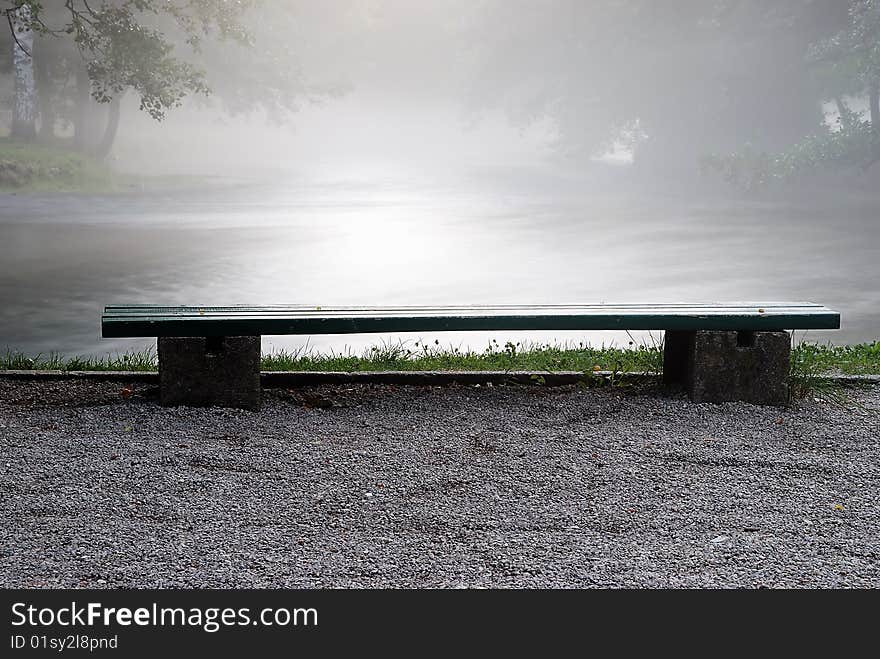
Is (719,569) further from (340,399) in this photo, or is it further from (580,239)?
(580,239)

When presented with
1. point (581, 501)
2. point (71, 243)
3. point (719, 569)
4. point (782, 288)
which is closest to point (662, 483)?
point (581, 501)

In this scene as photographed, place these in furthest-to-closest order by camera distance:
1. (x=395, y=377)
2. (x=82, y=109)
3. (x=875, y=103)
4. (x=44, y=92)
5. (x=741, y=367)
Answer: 1. (x=44, y=92)
2. (x=82, y=109)
3. (x=875, y=103)
4. (x=395, y=377)
5. (x=741, y=367)

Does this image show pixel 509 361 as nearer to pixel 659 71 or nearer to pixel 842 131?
pixel 842 131

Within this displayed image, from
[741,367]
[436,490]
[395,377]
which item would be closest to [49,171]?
[395,377]

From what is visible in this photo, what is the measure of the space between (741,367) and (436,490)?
6.76ft

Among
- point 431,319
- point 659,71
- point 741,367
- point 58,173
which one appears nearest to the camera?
point 431,319

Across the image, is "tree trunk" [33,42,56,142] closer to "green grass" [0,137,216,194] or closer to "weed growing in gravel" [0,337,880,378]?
"green grass" [0,137,216,194]

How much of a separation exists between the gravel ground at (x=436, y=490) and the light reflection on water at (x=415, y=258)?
10.7 ft

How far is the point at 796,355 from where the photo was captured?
603 centimetres

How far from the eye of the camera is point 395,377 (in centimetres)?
596

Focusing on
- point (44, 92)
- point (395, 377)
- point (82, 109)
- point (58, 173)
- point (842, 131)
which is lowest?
point (395, 377)

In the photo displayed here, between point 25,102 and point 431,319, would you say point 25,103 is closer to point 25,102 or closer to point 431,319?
point 25,102

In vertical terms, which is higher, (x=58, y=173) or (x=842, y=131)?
(x=842, y=131)

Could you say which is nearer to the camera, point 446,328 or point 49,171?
point 446,328
